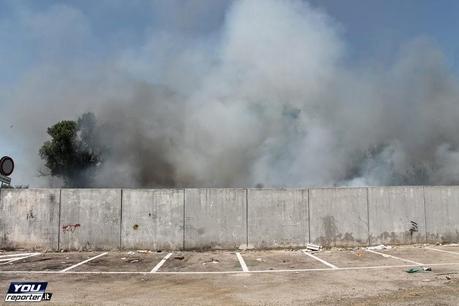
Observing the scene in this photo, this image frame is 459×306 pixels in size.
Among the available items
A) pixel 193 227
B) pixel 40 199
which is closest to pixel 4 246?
pixel 40 199

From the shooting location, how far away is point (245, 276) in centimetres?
907

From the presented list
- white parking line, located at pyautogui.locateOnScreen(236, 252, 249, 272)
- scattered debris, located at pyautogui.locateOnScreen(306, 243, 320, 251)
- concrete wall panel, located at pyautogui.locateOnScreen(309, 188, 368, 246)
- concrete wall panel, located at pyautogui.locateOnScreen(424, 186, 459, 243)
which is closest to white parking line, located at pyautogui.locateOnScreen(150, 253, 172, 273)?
white parking line, located at pyautogui.locateOnScreen(236, 252, 249, 272)

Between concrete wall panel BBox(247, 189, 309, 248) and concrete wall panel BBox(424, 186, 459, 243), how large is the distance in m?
4.27

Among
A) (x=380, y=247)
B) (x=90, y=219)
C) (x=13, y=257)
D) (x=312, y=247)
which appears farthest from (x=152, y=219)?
(x=380, y=247)

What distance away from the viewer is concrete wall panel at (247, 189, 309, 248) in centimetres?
1386

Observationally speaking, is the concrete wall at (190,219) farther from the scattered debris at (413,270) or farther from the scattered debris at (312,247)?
the scattered debris at (413,270)

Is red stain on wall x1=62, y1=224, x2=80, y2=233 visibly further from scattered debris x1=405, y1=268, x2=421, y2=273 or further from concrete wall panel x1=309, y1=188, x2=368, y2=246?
scattered debris x1=405, y1=268, x2=421, y2=273

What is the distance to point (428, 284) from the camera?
7801 millimetres

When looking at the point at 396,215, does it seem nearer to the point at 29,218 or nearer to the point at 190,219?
the point at 190,219

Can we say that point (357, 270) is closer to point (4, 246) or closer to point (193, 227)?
point (193, 227)

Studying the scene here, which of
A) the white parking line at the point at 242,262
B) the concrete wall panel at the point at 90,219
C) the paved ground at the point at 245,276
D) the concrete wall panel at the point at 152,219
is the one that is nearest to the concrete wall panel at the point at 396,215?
the paved ground at the point at 245,276

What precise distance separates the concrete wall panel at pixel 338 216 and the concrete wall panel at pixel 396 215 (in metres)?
0.32

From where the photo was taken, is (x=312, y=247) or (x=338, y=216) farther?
(x=338, y=216)

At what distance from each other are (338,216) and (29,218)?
390 inches
